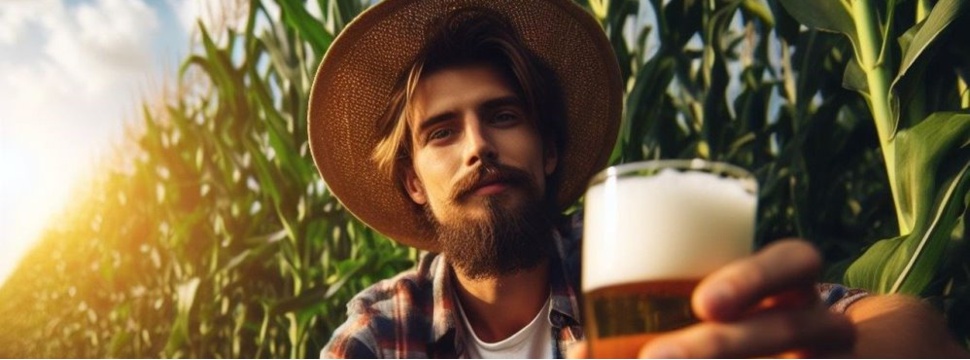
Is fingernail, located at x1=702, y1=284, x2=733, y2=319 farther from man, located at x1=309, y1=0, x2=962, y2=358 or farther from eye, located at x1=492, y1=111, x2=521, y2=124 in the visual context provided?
eye, located at x1=492, y1=111, x2=521, y2=124

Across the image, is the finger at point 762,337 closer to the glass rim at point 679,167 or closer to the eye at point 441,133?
the glass rim at point 679,167

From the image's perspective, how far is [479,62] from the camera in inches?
55.4

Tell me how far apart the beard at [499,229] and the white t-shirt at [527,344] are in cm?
8

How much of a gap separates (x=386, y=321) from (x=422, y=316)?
61 millimetres

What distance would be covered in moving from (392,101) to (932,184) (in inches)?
31.2

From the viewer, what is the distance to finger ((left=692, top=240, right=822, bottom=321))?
43cm

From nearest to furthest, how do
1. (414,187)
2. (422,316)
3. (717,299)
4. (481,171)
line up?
(717,299) → (481,171) → (422,316) → (414,187)

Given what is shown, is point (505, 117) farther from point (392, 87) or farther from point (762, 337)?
point (762, 337)

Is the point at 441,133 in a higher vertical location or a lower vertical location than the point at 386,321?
higher

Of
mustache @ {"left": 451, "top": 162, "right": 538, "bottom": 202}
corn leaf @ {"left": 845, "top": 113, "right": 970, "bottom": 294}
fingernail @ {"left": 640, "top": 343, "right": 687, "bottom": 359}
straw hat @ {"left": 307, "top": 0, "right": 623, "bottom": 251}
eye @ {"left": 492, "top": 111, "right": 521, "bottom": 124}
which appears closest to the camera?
fingernail @ {"left": 640, "top": 343, "right": 687, "bottom": 359}

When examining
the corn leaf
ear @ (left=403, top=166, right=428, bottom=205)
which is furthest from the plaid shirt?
the corn leaf

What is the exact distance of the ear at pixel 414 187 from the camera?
5.02 feet

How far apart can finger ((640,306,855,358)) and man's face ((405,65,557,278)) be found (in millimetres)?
743

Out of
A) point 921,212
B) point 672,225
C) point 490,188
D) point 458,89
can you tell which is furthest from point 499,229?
point 672,225
